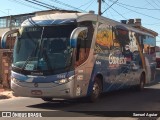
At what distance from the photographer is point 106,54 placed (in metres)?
15.6

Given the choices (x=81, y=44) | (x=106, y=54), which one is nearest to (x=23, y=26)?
Result: (x=81, y=44)

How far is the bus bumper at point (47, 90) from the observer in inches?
494

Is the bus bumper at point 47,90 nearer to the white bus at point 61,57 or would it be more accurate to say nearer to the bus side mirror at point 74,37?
the white bus at point 61,57

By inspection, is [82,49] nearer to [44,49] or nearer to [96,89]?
[44,49]

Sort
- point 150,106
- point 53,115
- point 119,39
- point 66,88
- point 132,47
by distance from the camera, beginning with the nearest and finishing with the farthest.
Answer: point 53,115
point 66,88
point 150,106
point 119,39
point 132,47

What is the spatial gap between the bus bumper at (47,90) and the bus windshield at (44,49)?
552 mm

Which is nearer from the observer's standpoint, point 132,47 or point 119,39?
point 119,39

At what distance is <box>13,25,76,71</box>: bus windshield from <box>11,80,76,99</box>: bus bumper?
1.81ft

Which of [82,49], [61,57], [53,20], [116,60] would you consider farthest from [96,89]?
[53,20]

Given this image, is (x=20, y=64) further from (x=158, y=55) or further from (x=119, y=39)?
(x=158, y=55)

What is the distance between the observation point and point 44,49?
13023 mm

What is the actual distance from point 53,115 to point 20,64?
2.69 m

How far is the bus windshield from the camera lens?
1277 cm

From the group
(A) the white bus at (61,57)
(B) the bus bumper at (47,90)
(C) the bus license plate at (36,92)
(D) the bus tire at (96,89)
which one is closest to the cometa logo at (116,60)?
(A) the white bus at (61,57)
